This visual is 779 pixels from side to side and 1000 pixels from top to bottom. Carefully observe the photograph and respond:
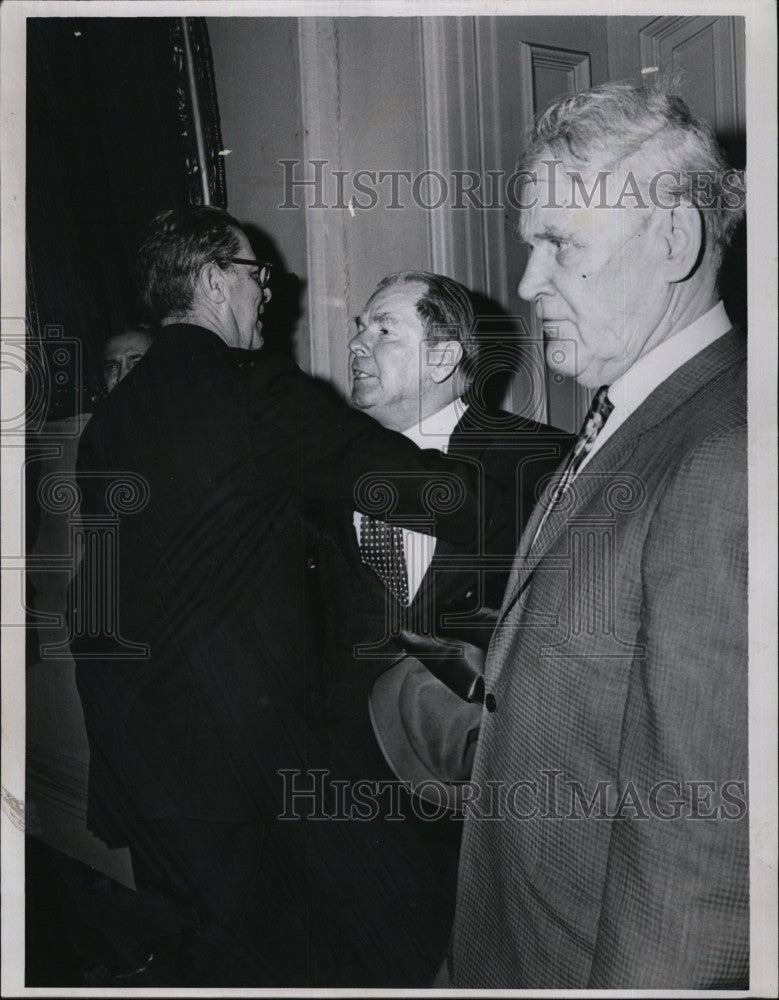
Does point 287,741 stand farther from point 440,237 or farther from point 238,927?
point 440,237

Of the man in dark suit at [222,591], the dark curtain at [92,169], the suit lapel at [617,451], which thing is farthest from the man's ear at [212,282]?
the suit lapel at [617,451]

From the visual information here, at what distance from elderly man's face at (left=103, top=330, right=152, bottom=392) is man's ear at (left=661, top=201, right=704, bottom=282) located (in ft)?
3.24

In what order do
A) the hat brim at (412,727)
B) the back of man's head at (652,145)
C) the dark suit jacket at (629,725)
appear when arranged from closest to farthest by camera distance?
the dark suit jacket at (629,725) → the back of man's head at (652,145) → the hat brim at (412,727)

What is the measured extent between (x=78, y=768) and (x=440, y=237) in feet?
4.14

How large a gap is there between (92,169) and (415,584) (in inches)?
40.4

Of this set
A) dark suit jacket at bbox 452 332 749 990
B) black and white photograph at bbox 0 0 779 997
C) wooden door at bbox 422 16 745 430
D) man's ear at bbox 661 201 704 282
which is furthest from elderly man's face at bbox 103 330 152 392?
man's ear at bbox 661 201 704 282

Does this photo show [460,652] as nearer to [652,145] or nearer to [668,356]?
[668,356]

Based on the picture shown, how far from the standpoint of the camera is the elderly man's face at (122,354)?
183cm

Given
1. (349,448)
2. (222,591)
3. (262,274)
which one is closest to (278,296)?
(262,274)

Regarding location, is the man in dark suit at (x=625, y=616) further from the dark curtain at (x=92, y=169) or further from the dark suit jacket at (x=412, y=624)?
the dark curtain at (x=92, y=169)

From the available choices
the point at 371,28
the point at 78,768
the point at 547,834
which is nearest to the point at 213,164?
the point at 371,28

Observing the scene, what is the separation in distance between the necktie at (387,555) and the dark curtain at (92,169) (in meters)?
0.61

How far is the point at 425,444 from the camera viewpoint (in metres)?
1.77

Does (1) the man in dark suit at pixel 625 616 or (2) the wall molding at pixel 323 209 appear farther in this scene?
(2) the wall molding at pixel 323 209
